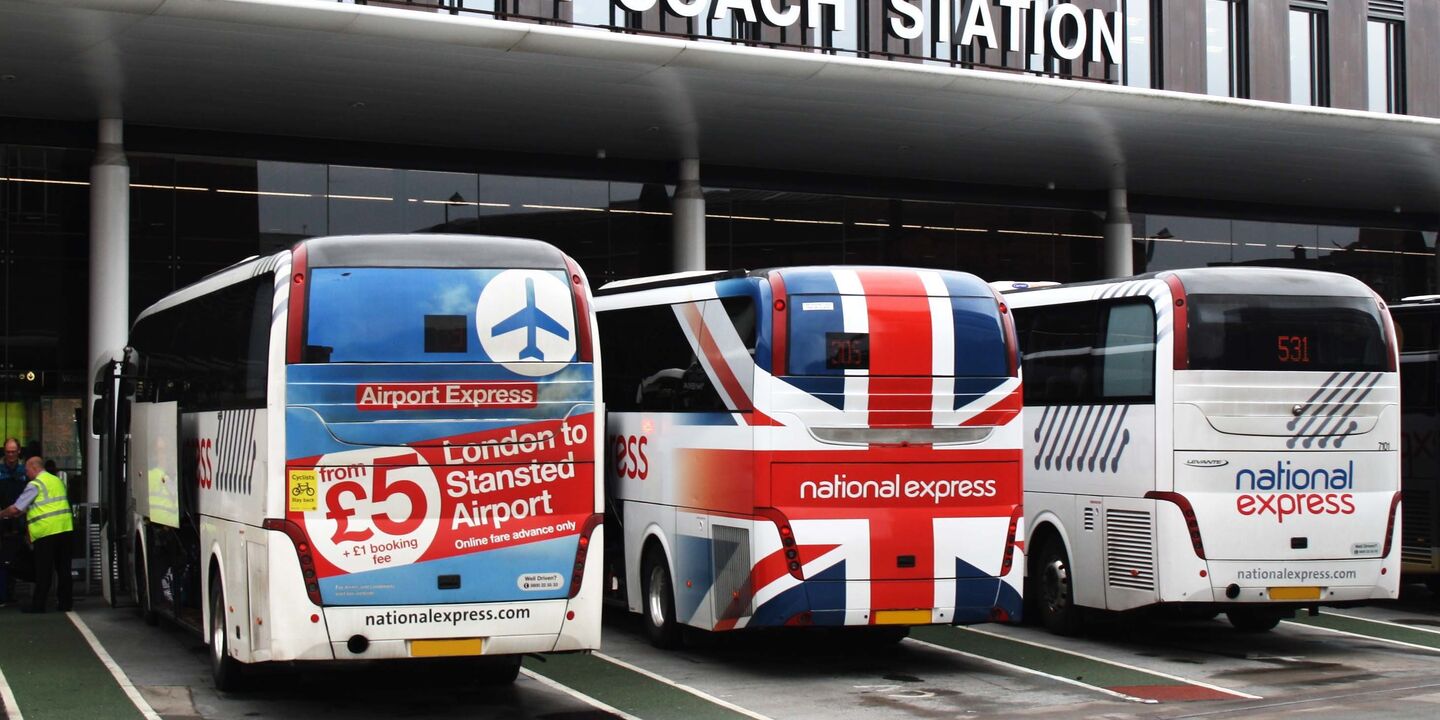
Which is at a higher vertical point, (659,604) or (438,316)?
(438,316)

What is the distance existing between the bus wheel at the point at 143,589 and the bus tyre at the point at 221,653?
3634mm

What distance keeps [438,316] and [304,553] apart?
173 centimetres

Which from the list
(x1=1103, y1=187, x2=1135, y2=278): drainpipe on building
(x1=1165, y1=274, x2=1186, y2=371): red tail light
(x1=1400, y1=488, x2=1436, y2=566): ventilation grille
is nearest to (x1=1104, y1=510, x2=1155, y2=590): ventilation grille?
(x1=1165, y1=274, x2=1186, y2=371): red tail light

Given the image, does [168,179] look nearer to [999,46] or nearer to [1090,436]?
[999,46]

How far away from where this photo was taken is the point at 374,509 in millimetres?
10742

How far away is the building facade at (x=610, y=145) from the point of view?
745 inches

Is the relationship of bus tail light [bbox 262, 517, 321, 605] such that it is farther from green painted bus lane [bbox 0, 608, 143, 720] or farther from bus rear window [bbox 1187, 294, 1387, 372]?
bus rear window [bbox 1187, 294, 1387, 372]

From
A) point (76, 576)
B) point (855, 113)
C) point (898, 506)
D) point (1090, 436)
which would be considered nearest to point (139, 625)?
point (76, 576)

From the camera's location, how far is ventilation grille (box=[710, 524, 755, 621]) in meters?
12.8

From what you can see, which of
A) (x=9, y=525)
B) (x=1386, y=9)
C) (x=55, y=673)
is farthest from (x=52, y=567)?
(x=1386, y=9)

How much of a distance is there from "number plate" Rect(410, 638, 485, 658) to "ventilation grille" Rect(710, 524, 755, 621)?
8.41 feet

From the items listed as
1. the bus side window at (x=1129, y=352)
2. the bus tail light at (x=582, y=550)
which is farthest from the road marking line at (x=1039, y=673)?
the bus tail light at (x=582, y=550)

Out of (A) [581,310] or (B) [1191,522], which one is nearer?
(A) [581,310]

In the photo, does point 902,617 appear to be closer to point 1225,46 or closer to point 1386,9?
point 1225,46
